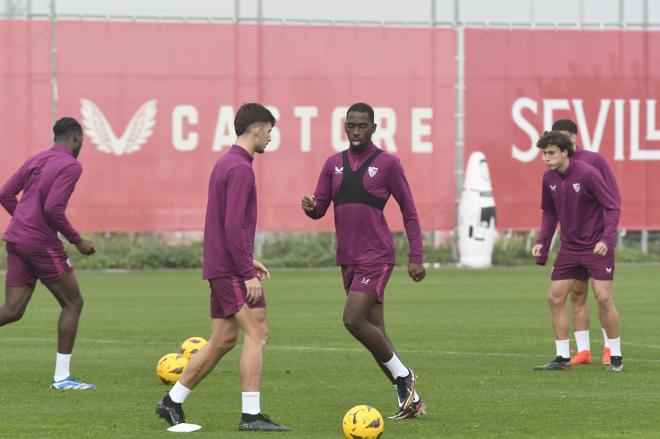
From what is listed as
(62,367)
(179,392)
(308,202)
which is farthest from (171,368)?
(179,392)

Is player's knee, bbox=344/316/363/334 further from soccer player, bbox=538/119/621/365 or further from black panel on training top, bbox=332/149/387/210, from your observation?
soccer player, bbox=538/119/621/365

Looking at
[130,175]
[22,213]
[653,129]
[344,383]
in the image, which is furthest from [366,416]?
[653,129]

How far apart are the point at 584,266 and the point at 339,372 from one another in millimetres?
2557

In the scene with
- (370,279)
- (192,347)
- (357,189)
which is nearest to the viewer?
(370,279)

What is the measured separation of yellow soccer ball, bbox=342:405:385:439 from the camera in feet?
33.2

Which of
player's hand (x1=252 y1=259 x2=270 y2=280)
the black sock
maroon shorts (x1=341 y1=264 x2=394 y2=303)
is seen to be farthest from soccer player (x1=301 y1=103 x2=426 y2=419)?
the black sock

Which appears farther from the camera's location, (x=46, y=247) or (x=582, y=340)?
(x=582, y=340)

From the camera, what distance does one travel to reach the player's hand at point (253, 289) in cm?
1030

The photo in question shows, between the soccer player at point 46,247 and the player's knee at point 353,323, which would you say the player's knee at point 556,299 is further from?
the soccer player at point 46,247

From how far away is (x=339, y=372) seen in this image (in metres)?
14.5

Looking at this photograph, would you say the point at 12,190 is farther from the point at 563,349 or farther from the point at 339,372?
the point at 563,349

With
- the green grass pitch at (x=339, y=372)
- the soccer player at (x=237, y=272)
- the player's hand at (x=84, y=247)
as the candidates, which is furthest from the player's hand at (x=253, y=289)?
the player's hand at (x=84, y=247)

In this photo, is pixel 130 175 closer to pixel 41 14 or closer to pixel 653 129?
pixel 41 14

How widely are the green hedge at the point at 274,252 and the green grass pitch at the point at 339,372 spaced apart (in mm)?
8734
